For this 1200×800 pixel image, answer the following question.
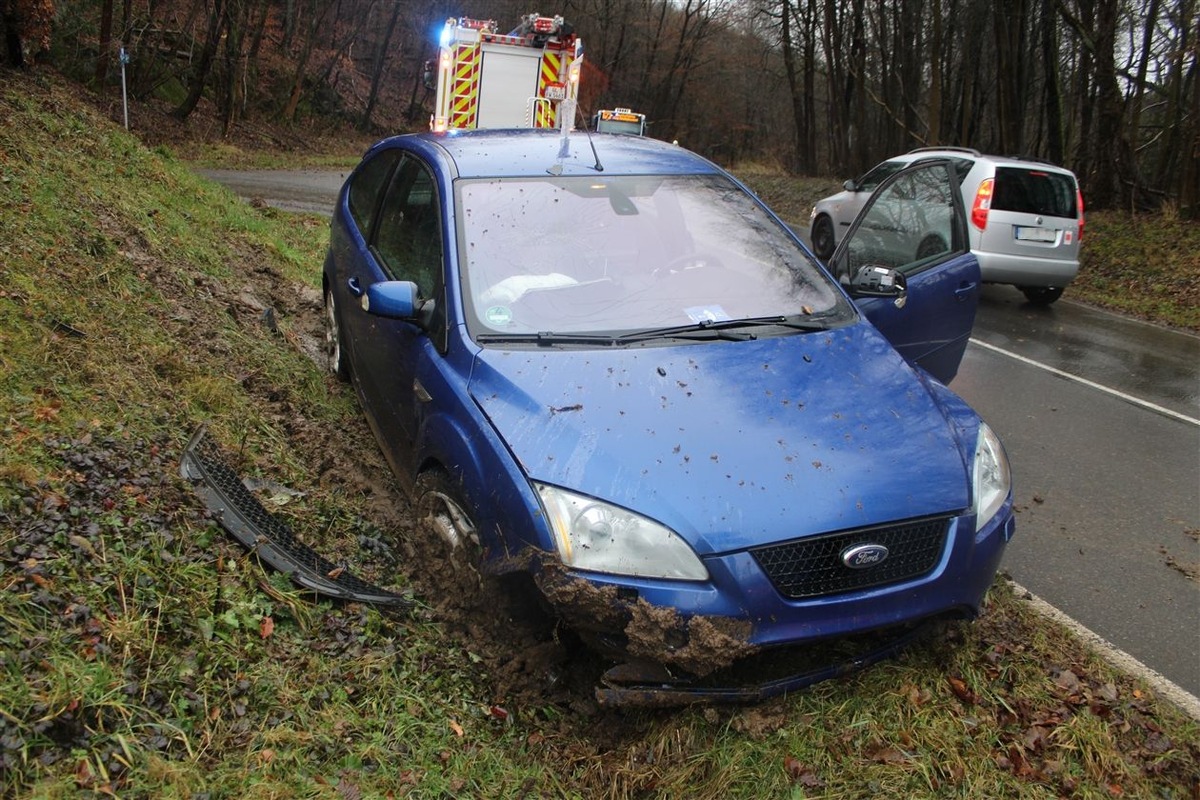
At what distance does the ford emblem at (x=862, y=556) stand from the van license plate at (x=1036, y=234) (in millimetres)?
10175

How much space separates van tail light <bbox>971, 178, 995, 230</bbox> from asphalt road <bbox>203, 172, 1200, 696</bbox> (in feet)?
3.73

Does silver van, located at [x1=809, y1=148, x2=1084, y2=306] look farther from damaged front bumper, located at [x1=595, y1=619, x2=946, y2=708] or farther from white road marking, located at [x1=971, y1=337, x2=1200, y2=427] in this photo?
damaged front bumper, located at [x1=595, y1=619, x2=946, y2=708]

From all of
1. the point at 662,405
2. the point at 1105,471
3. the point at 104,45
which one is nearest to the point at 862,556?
the point at 662,405

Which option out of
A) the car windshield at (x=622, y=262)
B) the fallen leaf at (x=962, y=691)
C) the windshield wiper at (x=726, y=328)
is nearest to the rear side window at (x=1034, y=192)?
the car windshield at (x=622, y=262)

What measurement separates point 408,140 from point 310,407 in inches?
63.0

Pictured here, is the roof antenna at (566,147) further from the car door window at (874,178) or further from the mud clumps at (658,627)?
the car door window at (874,178)

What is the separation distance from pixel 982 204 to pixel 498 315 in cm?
967

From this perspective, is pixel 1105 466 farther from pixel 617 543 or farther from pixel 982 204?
pixel 982 204

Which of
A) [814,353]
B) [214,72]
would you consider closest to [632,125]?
[214,72]

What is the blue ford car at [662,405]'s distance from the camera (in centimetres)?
279

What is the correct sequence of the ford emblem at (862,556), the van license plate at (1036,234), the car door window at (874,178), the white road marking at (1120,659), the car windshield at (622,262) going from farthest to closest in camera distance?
the car door window at (874,178) → the van license plate at (1036,234) → the car windshield at (622,262) → the white road marking at (1120,659) → the ford emblem at (862,556)

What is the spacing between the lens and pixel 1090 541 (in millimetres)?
4992

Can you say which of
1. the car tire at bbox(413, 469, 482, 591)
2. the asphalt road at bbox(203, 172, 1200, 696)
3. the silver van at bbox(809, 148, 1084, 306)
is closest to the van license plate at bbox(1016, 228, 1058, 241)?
the silver van at bbox(809, 148, 1084, 306)

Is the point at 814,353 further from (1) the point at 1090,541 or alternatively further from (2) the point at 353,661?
(1) the point at 1090,541
